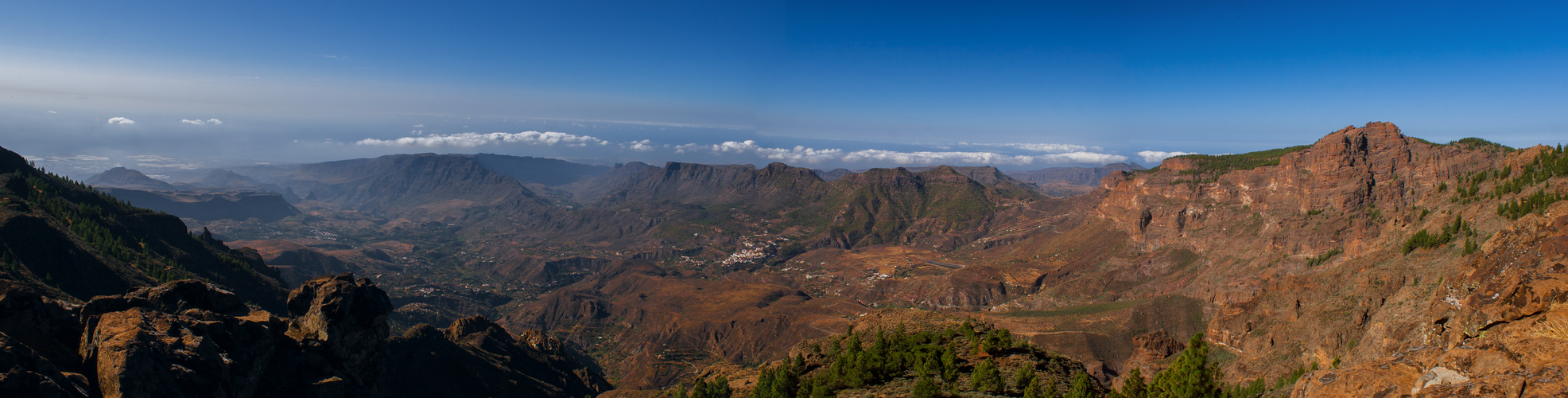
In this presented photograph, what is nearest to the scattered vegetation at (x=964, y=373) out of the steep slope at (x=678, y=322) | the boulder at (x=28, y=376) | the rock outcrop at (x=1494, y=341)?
the rock outcrop at (x=1494, y=341)

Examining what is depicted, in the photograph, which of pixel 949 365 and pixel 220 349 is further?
pixel 949 365

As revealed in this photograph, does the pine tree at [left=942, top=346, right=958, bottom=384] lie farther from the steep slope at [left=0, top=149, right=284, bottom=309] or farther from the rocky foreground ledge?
the steep slope at [left=0, top=149, right=284, bottom=309]

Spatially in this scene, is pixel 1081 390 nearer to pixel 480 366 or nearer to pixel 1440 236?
pixel 1440 236

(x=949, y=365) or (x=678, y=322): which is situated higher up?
(x=949, y=365)

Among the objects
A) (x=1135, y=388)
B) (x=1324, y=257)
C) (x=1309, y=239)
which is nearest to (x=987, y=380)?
(x=1135, y=388)

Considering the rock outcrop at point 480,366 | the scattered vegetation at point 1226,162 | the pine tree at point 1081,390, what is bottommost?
the rock outcrop at point 480,366

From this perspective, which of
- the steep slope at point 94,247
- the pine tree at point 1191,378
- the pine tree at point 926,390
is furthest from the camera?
the steep slope at point 94,247

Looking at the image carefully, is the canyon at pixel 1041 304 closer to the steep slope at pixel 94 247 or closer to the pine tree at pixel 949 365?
the steep slope at pixel 94 247
